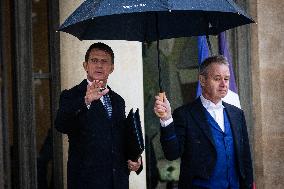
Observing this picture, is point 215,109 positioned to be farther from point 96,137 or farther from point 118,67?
point 118,67

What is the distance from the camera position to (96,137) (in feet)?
11.6

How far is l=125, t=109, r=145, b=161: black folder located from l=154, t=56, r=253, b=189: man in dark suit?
23cm

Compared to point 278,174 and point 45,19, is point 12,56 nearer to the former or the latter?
point 45,19

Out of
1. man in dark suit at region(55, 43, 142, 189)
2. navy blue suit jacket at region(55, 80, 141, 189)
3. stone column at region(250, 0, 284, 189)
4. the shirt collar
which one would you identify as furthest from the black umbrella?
stone column at region(250, 0, 284, 189)

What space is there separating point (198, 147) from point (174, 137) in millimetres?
275

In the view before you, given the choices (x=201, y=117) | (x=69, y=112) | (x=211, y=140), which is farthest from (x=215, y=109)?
(x=69, y=112)

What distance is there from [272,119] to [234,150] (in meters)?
2.71

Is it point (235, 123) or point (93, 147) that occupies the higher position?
point (235, 123)

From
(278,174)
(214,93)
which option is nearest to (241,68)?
(278,174)

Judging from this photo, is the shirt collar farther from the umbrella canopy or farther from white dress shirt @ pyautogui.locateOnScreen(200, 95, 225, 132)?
the umbrella canopy

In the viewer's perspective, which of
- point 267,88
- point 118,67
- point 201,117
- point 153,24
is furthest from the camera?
point 267,88

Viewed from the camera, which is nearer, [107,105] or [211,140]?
[211,140]

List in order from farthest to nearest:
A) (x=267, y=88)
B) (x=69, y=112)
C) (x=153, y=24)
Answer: (x=267, y=88) → (x=153, y=24) → (x=69, y=112)

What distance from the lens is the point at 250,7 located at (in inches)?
238
